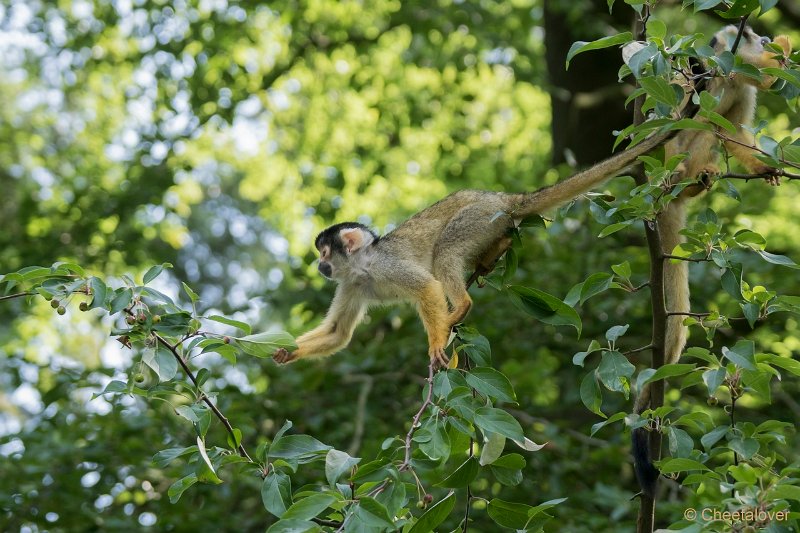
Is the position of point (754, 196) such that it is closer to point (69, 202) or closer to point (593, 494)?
point (593, 494)

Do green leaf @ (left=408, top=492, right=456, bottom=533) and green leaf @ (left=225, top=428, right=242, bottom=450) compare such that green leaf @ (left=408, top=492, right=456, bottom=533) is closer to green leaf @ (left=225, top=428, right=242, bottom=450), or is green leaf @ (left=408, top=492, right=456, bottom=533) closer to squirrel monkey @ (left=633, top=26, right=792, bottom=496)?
green leaf @ (left=225, top=428, right=242, bottom=450)

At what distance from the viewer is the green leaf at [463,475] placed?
2.46 m

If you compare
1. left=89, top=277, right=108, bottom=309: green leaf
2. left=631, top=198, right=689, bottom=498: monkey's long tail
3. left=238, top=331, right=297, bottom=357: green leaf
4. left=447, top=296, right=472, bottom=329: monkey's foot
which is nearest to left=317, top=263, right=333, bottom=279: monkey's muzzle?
left=447, top=296, right=472, bottom=329: monkey's foot

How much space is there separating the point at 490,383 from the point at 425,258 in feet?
6.52

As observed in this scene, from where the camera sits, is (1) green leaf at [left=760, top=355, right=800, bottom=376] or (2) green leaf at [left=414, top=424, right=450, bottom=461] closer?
(2) green leaf at [left=414, top=424, right=450, bottom=461]

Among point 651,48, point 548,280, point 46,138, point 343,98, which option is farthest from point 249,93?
point 46,138

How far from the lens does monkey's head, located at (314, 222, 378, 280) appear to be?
178 inches

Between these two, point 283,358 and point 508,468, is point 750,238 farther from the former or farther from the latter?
point 283,358

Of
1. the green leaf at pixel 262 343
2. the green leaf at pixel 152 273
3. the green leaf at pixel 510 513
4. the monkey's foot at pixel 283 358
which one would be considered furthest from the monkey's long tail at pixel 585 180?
the green leaf at pixel 152 273

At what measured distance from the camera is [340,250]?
4.56 metres

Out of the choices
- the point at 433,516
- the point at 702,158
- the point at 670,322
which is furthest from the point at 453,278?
the point at 433,516

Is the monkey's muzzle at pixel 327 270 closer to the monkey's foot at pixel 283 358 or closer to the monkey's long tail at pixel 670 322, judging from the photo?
the monkey's foot at pixel 283 358

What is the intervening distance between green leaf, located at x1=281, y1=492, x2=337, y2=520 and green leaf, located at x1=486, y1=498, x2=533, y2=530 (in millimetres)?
692

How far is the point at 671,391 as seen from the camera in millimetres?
6074
